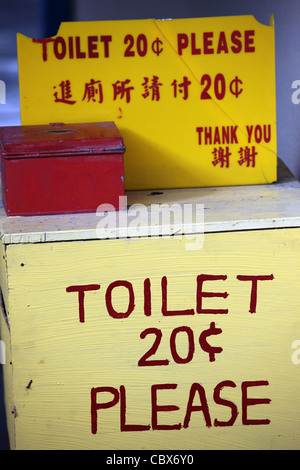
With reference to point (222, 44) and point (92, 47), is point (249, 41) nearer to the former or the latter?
point (222, 44)

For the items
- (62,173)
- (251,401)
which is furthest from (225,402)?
(62,173)

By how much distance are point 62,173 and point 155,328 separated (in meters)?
0.37

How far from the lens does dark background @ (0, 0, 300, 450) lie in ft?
7.37

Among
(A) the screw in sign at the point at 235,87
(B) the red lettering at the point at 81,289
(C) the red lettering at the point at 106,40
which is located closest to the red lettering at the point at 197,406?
(B) the red lettering at the point at 81,289

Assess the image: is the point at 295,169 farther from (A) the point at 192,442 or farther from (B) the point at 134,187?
(A) the point at 192,442

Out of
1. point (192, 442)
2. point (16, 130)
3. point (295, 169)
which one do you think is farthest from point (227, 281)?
point (295, 169)

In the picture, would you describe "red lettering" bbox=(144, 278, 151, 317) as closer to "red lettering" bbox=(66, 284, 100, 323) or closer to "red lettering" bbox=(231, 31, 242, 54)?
"red lettering" bbox=(66, 284, 100, 323)

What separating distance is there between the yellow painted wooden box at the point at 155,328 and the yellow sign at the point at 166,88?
212 millimetres

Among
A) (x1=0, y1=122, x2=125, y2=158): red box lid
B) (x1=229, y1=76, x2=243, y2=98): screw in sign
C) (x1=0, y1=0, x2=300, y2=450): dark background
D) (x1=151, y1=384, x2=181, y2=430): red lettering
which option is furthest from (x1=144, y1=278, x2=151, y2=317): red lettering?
(x1=0, y1=0, x2=300, y2=450): dark background

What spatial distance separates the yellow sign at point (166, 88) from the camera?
1580mm

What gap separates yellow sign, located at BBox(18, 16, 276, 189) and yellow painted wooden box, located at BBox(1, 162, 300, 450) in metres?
0.21

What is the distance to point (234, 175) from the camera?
5.46 ft

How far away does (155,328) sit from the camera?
Result: 1.40 metres
